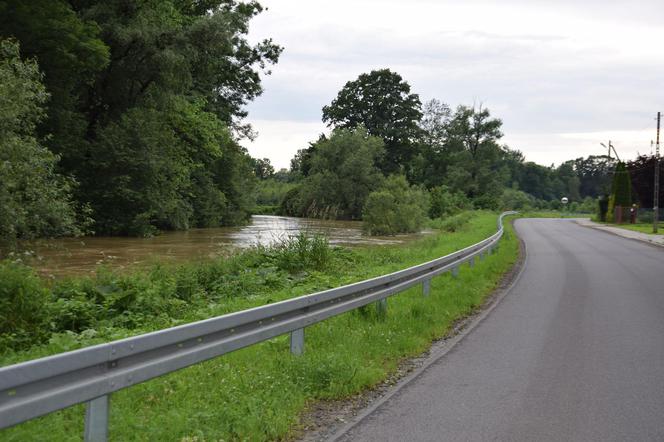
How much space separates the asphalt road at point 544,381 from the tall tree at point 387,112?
75877 mm

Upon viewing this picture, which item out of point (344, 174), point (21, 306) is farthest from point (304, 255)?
point (344, 174)

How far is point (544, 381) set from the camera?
6660 mm

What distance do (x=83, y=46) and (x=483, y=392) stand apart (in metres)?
24.0

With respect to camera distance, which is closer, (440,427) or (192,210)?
(440,427)

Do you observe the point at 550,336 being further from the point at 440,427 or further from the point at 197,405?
the point at 197,405

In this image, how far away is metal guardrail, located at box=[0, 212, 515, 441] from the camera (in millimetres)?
3256

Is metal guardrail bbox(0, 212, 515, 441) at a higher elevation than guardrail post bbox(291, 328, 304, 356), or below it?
higher

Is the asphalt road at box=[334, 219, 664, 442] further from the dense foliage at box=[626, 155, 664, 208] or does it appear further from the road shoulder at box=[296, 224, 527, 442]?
the dense foliage at box=[626, 155, 664, 208]

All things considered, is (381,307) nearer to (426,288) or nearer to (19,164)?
(426,288)

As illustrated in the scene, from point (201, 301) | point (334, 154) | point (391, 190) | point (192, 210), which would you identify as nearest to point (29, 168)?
point (201, 301)

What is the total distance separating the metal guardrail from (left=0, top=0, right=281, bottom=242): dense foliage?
22.7 metres

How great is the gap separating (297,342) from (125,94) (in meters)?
31.6

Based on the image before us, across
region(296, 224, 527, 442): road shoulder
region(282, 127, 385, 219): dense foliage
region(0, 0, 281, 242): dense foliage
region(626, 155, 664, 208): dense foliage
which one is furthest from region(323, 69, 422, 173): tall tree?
region(296, 224, 527, 442): road shoulder

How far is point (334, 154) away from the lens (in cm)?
6900
